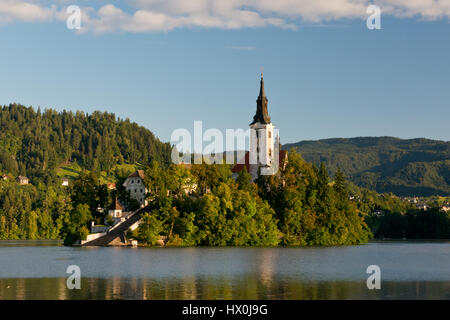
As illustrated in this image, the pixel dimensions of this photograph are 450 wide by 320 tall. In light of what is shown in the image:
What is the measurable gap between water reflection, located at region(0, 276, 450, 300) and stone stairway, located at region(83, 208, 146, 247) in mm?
52568

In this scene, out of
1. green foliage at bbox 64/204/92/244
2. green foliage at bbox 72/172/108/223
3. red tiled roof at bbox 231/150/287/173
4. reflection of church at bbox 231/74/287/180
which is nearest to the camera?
green foliage at bbox 64/204/92/244

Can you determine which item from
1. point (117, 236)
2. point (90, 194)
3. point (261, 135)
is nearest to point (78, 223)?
point (90, 194)

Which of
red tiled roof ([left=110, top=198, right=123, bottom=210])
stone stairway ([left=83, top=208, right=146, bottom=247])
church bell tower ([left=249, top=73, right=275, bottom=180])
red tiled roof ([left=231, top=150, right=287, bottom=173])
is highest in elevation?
church bell tower ([left=249, top=73, right=275, bottom=180])

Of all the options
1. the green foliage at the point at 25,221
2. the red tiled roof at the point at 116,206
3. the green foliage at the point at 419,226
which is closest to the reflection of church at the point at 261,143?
the red tiled roof at the point at 116,206

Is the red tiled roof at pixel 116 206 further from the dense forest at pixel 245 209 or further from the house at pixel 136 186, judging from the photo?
the house at pixel 136 186

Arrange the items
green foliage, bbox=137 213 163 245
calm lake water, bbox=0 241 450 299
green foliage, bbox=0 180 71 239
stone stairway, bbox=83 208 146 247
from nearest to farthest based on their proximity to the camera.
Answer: calm lake water, bbox=0 241 450 299 < green foliage, bbox=137 213 163 245 < stone stairway, bbox=83 208 146 247 < green foliage, bbox=0 180 71 239

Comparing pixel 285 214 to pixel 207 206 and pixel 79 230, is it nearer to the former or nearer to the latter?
pixel 207 206

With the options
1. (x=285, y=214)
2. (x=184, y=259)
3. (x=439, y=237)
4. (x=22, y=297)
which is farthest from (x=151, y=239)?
(x=439, y=237)

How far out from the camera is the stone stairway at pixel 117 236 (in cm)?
10344

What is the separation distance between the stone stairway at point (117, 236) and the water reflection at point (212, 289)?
172ft

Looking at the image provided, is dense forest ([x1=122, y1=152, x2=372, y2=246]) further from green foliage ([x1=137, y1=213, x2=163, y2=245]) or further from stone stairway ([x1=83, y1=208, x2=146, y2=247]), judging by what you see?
stone stairway ([x1=83, y1=208, x2=146, y2=247])

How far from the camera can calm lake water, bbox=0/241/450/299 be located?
41781 millimetres

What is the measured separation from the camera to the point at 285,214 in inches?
4338

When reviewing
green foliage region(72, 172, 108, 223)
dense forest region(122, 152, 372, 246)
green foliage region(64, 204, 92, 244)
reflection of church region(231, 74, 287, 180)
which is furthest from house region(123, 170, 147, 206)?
reflection of church region(231, 74, 287, 180)
